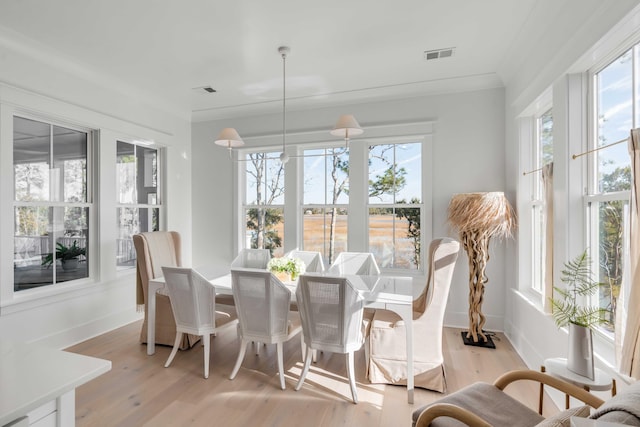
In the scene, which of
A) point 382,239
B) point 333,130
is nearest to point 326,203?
point 382,239

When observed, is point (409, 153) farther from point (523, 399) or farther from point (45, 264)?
point (45, 264)

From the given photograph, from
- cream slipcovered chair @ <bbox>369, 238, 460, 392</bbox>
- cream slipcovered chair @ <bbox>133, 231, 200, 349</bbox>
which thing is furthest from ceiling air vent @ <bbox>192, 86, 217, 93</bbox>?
cream slipcovered chair @ <bbox>369, 238, 460, 392</bbox>

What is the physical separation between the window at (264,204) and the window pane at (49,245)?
1976 millimetres

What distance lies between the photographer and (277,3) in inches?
91.0

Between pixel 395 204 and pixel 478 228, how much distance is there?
1.09m

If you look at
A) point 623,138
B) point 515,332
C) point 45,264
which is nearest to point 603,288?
point 623,138

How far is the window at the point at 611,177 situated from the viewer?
177 cm

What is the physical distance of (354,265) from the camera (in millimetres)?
3480

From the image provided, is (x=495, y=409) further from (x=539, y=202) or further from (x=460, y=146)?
(x=460, y=146)

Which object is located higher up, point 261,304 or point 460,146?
point 460,146

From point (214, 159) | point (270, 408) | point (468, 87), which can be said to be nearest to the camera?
point (270, 408)

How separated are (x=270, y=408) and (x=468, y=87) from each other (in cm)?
370

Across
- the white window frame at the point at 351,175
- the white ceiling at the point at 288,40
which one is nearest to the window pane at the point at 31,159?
the white ceiling at the point at 288,40

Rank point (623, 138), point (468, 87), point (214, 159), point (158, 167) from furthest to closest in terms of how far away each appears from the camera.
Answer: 1. point (214, 159)
2. point (158, 167)
3. point (468, 87)
4. point (623, 138)
